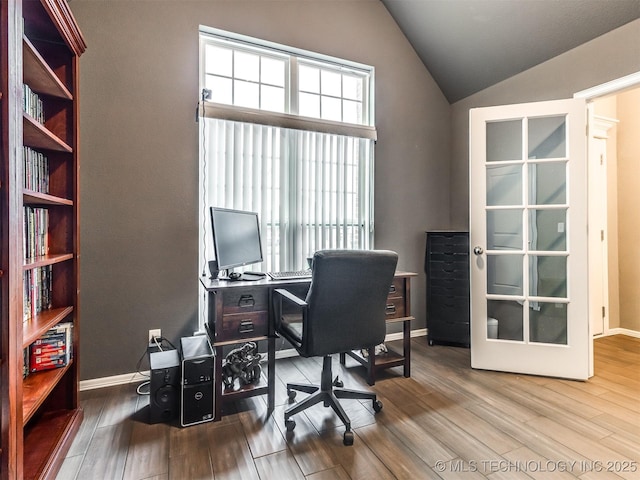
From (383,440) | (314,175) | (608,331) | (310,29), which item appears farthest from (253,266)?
(608,331)

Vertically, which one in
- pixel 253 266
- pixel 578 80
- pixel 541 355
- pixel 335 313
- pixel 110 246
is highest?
pixel 578 80

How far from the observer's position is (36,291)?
160cm

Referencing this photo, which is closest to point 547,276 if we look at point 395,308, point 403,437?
point 395,308

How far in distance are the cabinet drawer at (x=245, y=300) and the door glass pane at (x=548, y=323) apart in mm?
2043

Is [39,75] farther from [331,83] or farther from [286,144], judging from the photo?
[331,83]

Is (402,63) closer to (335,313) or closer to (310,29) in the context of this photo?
(310,29)

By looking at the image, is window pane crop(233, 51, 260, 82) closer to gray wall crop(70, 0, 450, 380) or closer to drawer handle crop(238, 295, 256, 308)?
gray wall crop(70, 0, 450, 380)

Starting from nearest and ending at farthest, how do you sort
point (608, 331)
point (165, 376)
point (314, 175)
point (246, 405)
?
point (165, 376) < point (246, 405) < point (314, 175) < point (608, 331)

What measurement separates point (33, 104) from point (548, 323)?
352 centimetres

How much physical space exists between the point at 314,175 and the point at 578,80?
7.08ft

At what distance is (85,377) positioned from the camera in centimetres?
223

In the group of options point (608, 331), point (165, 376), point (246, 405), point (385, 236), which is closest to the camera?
point (165, 376)

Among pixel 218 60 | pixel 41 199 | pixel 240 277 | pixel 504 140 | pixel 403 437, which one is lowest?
pixel 403 437

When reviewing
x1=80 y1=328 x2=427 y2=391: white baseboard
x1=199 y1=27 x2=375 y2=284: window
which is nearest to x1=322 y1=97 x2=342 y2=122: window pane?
x1=199 y1=27 x2=375 y2=284: window
